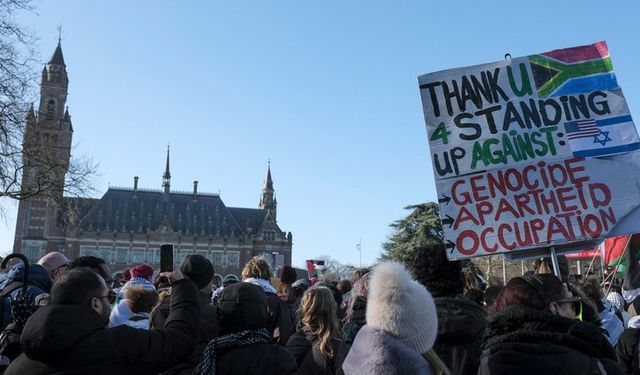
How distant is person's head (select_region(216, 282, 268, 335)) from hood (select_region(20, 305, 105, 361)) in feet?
2.38

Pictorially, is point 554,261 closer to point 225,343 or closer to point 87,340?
point 225,343

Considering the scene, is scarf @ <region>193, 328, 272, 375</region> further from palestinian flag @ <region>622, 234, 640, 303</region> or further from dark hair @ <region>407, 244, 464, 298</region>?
palestinian flag @ <region>622, 234, 640, 303</region>

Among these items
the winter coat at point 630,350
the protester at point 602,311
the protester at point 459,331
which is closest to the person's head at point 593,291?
the protester at point 602,311

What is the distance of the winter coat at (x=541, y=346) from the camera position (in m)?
2.42

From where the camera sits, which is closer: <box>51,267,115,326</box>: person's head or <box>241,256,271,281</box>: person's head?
<box>51,267,115,326</box>: person's head

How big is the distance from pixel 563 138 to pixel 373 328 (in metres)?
3.04

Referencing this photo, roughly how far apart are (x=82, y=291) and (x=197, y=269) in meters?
0.99

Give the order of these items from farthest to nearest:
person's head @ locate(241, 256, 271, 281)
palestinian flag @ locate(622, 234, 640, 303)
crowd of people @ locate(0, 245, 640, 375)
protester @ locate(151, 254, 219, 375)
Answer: person's head @ locate(241, 256, 271, 281)
palestinian flag @ locate(622, 234, 640, 303)
protester @ locate(151, 254, 219, 375)
crowd of people @ locate(0, 245, 640, 375)

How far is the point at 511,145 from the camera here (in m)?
4.89

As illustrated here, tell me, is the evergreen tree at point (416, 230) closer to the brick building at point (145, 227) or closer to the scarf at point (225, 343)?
the brick building at point (145, 227)

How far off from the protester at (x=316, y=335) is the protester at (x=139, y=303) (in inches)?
53.4

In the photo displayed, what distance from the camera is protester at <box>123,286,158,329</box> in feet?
16.2

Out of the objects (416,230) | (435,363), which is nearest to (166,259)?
(435,363)

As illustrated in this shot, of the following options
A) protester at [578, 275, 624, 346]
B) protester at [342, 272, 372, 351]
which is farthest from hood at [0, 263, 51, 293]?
protester at [578, 275, 624, 346]
